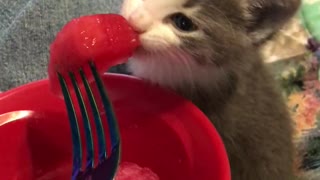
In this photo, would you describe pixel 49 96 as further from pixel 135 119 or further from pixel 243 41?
pixel 243 41

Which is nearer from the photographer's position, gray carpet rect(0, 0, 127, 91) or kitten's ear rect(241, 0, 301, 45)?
kitten's ear rect(241, 0, 301, 45)

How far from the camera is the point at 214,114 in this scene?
0.94 meters

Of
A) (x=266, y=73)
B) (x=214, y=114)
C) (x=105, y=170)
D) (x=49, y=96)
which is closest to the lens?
(x=105, y=170)

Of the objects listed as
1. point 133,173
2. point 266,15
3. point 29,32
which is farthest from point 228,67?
point 29,32

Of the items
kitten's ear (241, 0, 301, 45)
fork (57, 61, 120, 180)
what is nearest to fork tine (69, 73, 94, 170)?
fork (57, 61, 120, 180)

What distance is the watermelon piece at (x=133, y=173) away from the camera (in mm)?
863

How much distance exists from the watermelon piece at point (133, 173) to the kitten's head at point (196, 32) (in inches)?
5.4

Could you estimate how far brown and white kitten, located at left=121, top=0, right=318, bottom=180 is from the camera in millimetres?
789

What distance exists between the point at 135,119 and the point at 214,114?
15 centimetres

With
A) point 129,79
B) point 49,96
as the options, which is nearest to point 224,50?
point 129,79

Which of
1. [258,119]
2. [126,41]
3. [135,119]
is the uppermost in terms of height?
[126,41]

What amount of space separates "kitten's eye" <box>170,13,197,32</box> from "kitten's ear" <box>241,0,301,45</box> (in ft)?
0.34

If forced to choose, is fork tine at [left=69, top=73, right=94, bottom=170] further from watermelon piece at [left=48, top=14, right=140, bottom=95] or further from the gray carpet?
the gray carpet

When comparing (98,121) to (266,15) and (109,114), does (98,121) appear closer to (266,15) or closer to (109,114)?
(109,114)
